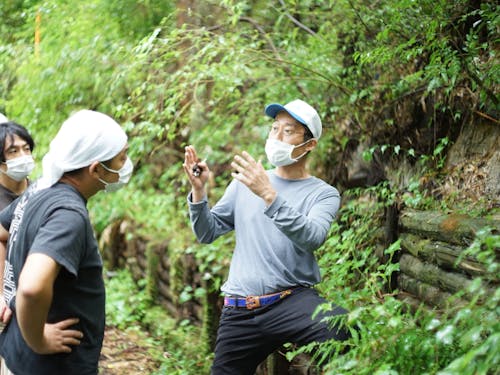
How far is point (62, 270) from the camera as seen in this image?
8.32 ft

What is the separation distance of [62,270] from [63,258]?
0.48 ft

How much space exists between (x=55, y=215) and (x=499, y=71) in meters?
3.12

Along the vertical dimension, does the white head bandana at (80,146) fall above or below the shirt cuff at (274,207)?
above

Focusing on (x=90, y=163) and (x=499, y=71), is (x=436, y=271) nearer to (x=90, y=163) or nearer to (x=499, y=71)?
(x=499, y=71)

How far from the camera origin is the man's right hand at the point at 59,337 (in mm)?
2562

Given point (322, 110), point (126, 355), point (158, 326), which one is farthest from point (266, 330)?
point (158, 326)

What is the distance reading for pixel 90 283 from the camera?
2715 millimetres

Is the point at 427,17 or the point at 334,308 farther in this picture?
the point at 427,17

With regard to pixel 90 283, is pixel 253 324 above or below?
below

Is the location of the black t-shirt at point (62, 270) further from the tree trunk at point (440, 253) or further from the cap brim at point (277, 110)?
the tree trunk at point (440, 253)

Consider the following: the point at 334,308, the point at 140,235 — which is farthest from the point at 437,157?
the point at 140,235

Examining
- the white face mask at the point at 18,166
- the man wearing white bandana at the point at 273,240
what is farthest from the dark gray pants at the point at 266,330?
the white face mask at the point at 18,166

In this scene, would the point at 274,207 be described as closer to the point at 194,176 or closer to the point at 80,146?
the point at 194,176

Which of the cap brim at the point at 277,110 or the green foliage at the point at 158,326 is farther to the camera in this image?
the green foliage at the point at 158,326
